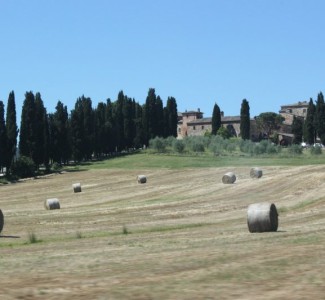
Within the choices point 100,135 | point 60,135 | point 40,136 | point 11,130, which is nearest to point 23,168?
point 11,130

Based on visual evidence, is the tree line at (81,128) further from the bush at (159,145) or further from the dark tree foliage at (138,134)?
the bush at (159,145)

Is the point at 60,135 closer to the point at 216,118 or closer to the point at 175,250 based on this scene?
the point at 216,118

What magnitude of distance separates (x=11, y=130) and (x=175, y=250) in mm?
75979

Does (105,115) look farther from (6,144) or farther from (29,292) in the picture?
(29,292)

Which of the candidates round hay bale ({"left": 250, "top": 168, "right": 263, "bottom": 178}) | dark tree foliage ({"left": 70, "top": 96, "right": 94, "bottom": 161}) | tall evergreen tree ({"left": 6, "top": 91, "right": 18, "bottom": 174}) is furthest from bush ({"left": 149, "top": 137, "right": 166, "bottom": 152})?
round hay bale ({"left": 250, "top": 168, "right": 263, "bottom": 178})

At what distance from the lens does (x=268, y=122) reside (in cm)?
18050

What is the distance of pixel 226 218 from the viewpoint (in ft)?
102

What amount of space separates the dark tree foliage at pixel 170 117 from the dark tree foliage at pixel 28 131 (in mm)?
48243

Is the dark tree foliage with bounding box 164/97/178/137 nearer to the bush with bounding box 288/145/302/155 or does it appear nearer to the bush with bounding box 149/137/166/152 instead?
the bush with bounding box 149/137/166/152

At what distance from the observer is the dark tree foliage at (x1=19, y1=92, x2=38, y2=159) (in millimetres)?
92500

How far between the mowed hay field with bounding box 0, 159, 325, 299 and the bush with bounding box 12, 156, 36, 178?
40.5 m

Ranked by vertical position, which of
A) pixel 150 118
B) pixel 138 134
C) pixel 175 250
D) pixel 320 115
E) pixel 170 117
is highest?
pixel 170 117

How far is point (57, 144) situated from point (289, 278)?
9216 centimetres

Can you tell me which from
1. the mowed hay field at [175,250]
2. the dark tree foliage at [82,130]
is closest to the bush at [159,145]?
the dark tree foliage at [82,130]
